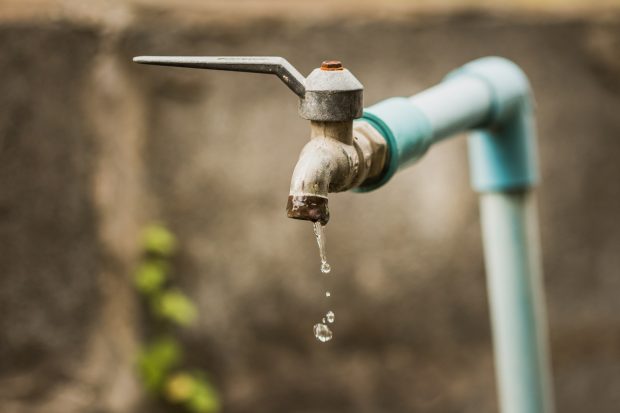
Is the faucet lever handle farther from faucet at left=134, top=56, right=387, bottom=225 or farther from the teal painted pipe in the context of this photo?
the teal painted pipe

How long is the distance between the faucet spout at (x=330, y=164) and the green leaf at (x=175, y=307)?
2.61ft

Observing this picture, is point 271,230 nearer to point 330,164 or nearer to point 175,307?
point 175,307

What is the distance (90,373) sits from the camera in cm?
129

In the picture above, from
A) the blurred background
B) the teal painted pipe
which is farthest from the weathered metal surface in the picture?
the blurred background

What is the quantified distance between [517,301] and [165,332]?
68 centimetres

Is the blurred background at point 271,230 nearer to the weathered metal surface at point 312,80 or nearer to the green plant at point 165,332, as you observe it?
the green plant at point 165,332

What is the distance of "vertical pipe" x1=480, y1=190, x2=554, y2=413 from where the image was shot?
2.99 feet

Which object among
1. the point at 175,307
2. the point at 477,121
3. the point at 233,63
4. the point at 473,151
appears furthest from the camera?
the point at 175,307

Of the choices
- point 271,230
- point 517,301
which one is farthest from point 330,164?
point 271,230

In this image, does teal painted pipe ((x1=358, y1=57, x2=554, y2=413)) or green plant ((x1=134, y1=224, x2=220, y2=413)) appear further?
green plant ((x1=134, y1=224, x2=220, y2=413))

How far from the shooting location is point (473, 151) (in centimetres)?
96

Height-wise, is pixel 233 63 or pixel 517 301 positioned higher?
pixel 233 63

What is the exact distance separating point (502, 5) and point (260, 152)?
43cm

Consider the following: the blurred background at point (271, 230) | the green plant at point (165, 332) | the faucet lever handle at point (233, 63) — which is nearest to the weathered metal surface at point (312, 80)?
the faucet lever handle at point (233, 63)
